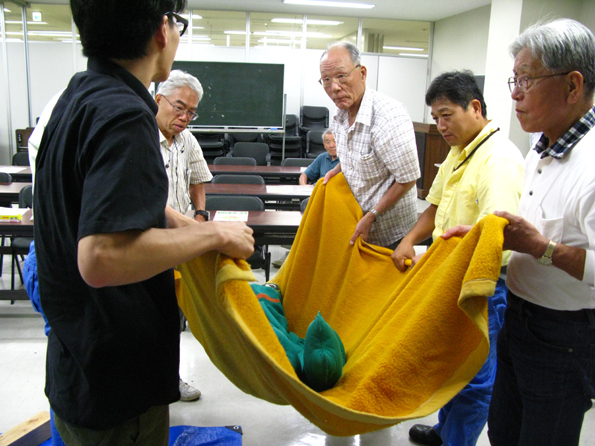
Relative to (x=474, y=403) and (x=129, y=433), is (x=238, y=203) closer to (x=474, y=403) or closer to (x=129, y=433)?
(x=474, y=403)

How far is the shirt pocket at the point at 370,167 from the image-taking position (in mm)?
2164

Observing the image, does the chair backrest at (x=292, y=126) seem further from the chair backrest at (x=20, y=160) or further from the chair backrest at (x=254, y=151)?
the chair backrest at (x=20, y=160)

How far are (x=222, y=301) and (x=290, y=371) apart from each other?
243mm

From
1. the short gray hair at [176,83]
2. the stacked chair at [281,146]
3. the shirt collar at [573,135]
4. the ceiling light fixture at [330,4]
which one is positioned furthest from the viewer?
the stacked chair at [281,146]

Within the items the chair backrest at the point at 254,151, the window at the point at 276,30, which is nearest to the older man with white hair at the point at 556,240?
the chair backrest at the point at 254,151

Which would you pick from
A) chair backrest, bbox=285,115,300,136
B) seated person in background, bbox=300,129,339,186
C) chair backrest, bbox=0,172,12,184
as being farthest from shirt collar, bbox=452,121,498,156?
chair backrest, bbox=285,115,300,136

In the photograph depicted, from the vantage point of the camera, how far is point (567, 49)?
1170mm

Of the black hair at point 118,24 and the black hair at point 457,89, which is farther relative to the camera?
the black hair at point 457,89

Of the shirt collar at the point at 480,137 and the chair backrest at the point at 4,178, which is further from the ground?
the shirt collar at the point at 480,137

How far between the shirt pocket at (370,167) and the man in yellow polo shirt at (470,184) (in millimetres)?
295

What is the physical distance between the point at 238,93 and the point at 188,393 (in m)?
6.64

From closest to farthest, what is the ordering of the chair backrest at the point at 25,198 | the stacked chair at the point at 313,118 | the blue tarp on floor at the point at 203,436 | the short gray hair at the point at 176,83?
the blue tarp on floor at the point at 203,436 < the short gray hair at the point at 176,83 < the chair backrest at the point at 25,198 < the stacked chair at the point at 313,118

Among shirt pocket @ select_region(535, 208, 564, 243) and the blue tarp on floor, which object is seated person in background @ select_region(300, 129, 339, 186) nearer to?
the blue tarp on floor

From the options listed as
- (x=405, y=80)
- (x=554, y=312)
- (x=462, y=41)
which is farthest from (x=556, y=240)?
(x=405, y=80)
